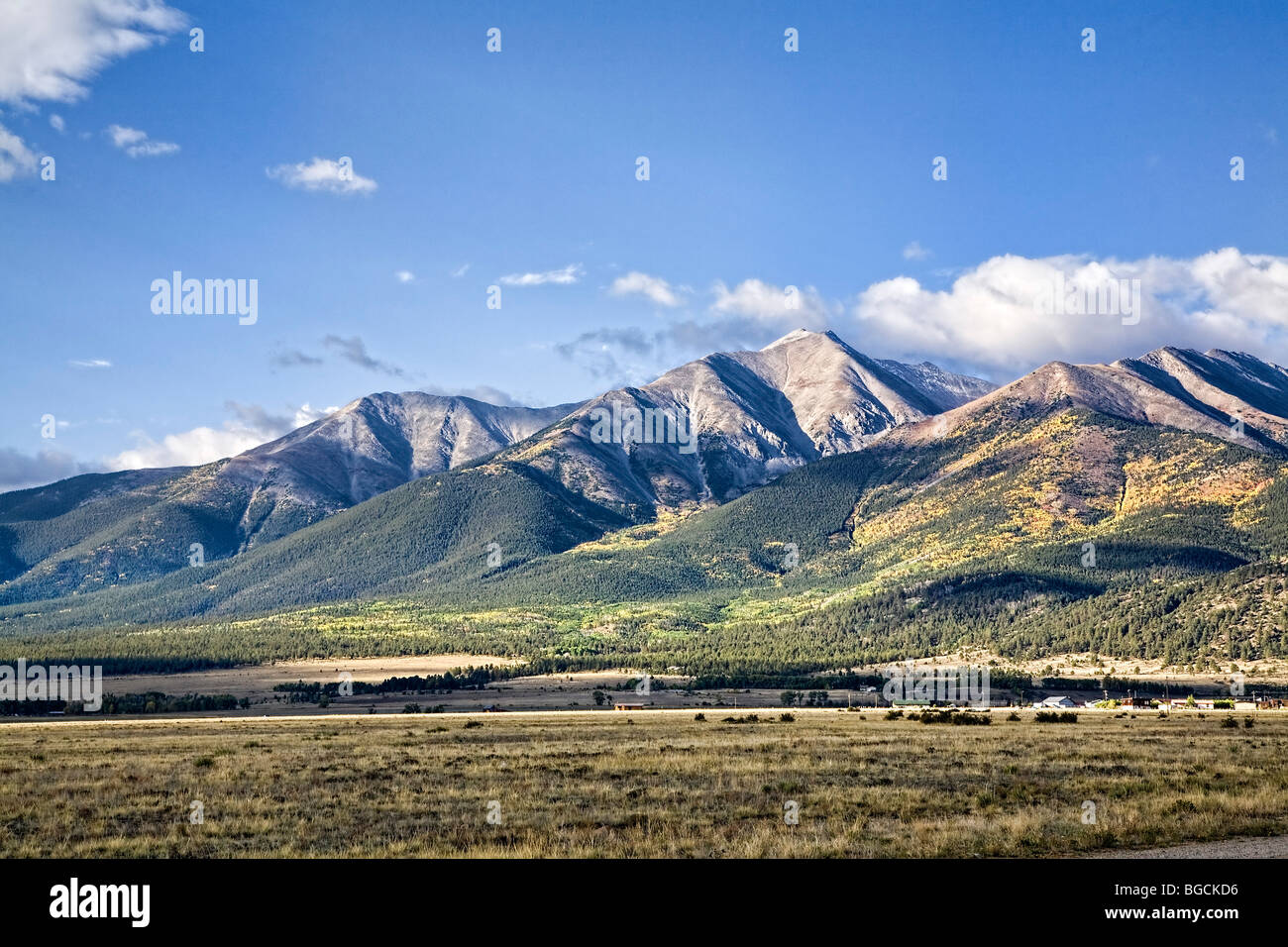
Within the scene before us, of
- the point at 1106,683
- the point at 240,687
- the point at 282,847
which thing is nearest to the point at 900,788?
the point at 282,847

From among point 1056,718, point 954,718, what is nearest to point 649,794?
point 954,718

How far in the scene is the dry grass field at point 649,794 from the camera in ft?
79.7

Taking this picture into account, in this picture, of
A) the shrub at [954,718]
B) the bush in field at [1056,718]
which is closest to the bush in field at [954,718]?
the shrub at [954,718]

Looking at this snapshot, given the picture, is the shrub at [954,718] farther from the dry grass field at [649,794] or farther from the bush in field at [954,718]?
the dry grass field at [649,794]

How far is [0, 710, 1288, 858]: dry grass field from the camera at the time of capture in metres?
24.3

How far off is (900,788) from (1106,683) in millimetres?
139462

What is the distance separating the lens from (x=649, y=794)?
107 ft

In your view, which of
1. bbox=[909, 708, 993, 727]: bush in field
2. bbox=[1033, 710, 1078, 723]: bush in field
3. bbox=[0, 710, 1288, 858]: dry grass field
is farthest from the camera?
bbox=[1033, 710, 1078, 723]: bush in field

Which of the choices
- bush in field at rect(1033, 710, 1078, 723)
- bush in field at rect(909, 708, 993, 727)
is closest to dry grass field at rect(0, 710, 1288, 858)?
bush in field at rect(909, 708, 993, 727)

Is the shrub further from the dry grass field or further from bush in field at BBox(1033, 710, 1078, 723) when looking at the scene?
the dry grass field

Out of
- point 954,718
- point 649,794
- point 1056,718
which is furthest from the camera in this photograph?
point 954,718

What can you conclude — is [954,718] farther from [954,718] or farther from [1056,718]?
[1056,718]

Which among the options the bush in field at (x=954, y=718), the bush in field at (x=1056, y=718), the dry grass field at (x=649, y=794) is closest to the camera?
the dry grass field at (x=649, y=794)
